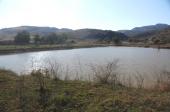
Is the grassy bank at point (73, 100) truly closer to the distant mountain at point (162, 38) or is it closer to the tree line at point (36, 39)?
the tree line at point (36, 39)

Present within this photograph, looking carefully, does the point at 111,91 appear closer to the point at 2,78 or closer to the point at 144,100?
the point at 144,100

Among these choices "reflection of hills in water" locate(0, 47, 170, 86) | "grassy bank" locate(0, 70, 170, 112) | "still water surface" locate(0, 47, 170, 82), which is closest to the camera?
"grassy bank" locate(0, 70, 170, 112)

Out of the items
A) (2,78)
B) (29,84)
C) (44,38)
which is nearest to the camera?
(29,84)

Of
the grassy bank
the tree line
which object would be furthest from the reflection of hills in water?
the tree line

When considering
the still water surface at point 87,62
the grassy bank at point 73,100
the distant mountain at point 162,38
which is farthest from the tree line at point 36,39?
the grassy bank at point 73,100

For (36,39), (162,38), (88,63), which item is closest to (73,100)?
(88,63)

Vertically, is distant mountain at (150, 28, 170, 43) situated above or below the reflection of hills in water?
above

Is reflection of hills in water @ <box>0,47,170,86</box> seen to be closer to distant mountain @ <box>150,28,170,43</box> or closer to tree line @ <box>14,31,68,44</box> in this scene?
tree line @ <box>14,31,68,44</box>

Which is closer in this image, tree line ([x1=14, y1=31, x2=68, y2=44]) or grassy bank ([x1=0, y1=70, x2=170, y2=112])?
grassy bank ([x1=0, y1=70, x2=170, y2=112])

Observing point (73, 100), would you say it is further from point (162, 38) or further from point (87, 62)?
point (162, 38)

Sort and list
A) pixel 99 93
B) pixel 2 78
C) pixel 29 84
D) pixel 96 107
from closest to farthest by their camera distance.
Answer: pixel 96 107 < pixel 99 93 < pixel 29 84 < pixel 2 78

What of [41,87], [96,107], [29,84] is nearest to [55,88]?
[41,87]

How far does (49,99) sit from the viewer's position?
23.7 ft

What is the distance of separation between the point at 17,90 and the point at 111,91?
121 inches
